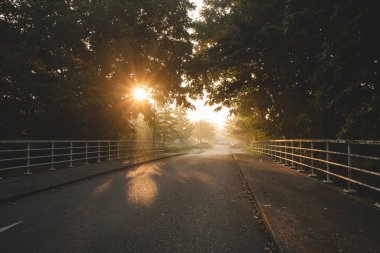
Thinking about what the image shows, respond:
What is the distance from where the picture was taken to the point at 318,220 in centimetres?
545

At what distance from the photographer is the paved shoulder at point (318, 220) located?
14.0ft

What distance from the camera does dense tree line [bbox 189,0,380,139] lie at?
7207 mm

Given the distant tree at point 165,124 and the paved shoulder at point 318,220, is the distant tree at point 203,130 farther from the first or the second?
the paved shoulder at point 318,220

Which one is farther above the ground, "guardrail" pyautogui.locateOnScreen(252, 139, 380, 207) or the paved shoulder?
"guardrail" pyautogui.locateOnScreen(252, 139, 380, 207)

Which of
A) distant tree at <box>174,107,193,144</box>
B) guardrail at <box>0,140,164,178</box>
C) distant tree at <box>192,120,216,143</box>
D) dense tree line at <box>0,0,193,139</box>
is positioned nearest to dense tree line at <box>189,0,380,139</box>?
dense tree line at <box>0,0,193,139</box>

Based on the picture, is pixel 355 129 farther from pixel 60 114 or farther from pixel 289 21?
pixel 60 114

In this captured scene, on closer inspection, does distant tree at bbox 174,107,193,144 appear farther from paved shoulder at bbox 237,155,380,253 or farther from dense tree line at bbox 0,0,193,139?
paved shoulder at bbox 237,155,380,253

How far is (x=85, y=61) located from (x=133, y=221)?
64.7ft

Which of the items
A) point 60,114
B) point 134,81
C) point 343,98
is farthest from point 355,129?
point 134,81

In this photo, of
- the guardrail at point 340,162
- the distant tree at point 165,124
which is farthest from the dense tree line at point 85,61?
the distant tree at point 165,124

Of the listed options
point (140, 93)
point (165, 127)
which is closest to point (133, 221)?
point (140, 93)

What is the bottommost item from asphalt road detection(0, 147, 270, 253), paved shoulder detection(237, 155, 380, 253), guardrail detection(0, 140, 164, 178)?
asphalt road detection(0, 147, 270, 253)

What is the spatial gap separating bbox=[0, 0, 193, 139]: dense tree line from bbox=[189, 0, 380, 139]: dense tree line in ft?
8.86

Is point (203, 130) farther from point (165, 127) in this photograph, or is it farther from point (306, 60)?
point (306, 60)
